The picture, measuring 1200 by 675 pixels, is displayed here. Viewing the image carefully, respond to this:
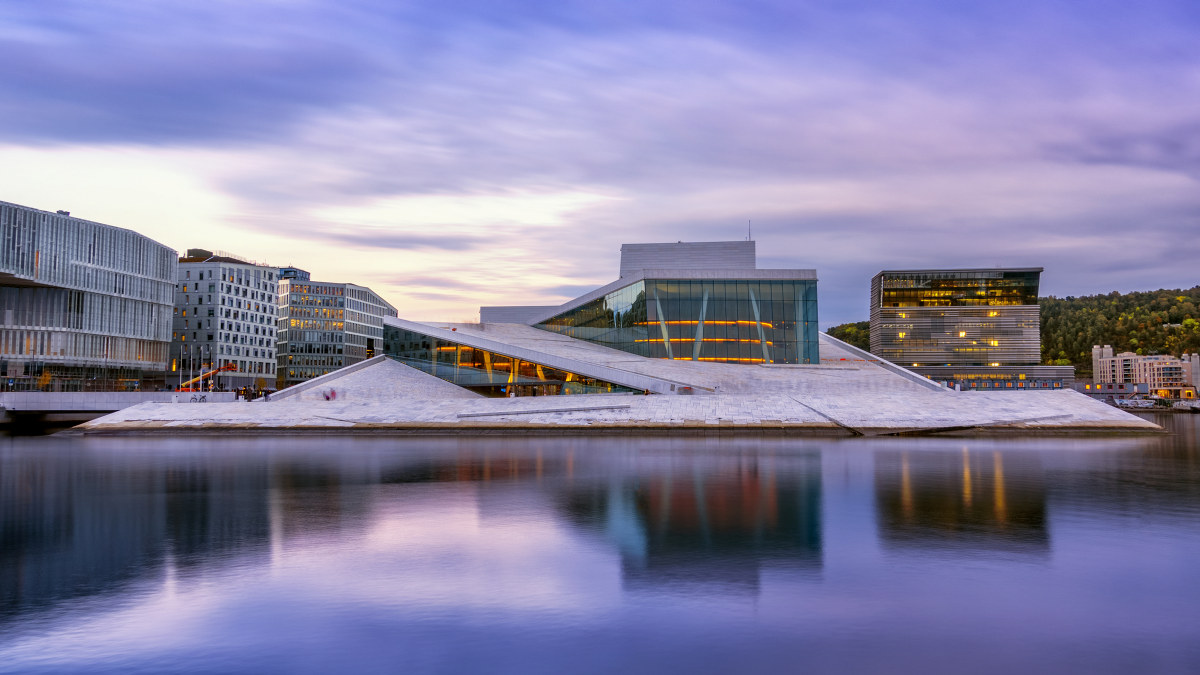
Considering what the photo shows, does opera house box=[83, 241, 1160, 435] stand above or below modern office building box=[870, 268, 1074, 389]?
below

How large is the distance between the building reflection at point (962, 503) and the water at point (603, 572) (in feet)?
0.34

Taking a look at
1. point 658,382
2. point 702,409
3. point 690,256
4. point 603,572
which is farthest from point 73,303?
point 603,572

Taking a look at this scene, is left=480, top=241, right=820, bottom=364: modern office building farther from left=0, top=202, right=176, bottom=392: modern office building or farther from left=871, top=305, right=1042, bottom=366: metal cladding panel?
left=871, top=305, right=1042, bottom=366: metal cladding panel

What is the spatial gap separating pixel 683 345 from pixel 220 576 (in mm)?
51951

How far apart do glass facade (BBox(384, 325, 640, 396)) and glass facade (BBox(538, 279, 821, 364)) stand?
10310 millimetres

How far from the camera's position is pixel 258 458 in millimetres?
29500

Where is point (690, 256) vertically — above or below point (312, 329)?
above

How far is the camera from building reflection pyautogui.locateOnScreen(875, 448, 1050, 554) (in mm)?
14000

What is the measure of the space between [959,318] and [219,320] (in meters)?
119

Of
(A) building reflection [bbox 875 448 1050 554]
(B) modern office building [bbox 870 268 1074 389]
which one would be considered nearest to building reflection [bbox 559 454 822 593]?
(A) building reflection [bbox 875 448 1050 554]

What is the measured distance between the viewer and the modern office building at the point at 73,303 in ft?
271

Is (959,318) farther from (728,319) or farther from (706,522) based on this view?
(706,522)

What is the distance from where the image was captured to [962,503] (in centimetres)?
1792

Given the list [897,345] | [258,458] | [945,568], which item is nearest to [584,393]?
[258,458]
